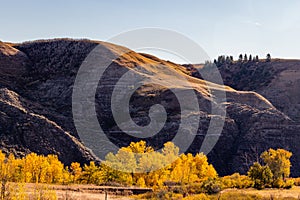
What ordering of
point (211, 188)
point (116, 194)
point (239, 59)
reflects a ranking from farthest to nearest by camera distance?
1. point (239, 59)
2. point (116, 194)
3. point (211, 188)

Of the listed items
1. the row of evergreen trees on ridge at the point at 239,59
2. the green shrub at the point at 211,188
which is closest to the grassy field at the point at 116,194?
the green shrub at the point at 211,188

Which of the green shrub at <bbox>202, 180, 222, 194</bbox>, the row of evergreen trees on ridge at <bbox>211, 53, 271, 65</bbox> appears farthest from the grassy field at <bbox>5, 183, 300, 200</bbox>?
the row of evergreen trees on ridge at <bbox>211, 53, 271, 65</bbox>

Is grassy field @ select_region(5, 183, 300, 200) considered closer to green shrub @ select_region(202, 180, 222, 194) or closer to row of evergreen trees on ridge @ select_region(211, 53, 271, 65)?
green shrub @ select_region(202, 180, 222, 194)

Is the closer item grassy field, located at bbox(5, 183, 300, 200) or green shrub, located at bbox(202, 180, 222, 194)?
grassy field, located at bbox(5, 183, 300, 200)

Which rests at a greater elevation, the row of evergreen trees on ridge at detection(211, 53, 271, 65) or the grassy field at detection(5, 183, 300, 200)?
the row of evergreen trees on ridge at detection(211, 53, 271, 65)

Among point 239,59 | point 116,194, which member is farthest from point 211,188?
point 239,59

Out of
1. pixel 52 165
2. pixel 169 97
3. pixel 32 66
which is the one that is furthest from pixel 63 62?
pixel 52 165

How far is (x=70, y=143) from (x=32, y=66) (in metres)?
47.9

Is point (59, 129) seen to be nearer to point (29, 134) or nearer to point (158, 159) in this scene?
point (29, 134)

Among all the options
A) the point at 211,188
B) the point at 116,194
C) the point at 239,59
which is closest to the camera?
the point at 211,188

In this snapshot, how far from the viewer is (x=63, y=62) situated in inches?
4311

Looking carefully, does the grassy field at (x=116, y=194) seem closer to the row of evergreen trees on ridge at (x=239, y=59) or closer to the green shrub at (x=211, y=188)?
the green shrub at (x=211, y=188)

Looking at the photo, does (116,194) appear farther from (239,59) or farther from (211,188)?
(239,59)

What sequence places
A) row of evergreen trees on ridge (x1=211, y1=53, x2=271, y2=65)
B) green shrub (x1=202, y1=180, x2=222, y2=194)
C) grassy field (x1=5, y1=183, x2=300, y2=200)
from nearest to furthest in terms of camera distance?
grassy field (x1=5, y1=183, x2=300, y2=200), green shrub (x1=202, y1=180, x2=222, y2=194), row of evergreen trees on ridge (x1=211, y1=53, x2=271, y2=65)
